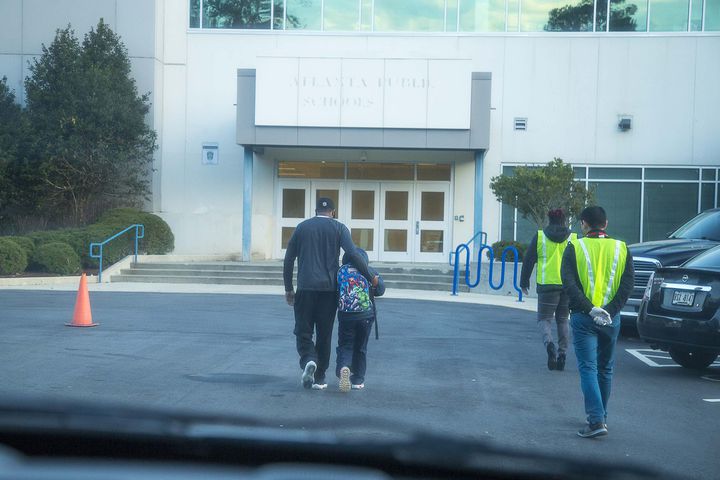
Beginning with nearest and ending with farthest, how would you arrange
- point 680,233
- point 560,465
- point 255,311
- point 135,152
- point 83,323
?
point 560,465
point 83,323
point 680,233
point 255,311
point 135,152

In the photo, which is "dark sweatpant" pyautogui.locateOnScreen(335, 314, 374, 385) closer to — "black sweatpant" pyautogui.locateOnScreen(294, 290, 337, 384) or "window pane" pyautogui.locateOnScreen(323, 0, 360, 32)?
"black sweatpant" pyautogui.locateOnScreen(294, 290, 337, 384)

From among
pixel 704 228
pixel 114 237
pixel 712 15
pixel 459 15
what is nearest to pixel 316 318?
pixel 704 228

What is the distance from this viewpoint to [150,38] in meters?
26.8

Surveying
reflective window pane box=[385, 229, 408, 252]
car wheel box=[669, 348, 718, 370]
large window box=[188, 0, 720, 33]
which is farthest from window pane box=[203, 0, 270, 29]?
car wheel box=[669, 348, 718, 370]

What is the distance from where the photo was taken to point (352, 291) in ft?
29.3

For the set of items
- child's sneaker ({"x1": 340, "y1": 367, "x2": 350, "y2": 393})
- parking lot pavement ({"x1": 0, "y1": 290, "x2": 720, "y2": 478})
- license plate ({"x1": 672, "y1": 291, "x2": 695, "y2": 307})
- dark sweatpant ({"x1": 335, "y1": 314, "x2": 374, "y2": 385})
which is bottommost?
parking lot pavement ({"x1": 0, "y1": 290, "x2": 720, "y2": 478})

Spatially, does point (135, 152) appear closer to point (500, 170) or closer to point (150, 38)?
point (150, 38)

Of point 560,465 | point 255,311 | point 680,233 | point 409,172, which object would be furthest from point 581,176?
point 560,465

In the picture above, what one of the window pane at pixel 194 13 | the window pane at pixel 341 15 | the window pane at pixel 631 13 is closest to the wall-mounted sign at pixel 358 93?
the window pane at pixel 341 15

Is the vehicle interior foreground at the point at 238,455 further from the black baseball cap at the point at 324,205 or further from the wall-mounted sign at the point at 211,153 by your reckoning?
the wall-mounted sign at the point at 211,153

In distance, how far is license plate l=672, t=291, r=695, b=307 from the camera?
10.3 meters

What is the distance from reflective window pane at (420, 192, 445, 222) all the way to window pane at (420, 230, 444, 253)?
39 centimetres

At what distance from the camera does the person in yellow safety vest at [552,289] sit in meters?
10.7

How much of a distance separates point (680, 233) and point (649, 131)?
1178cm
